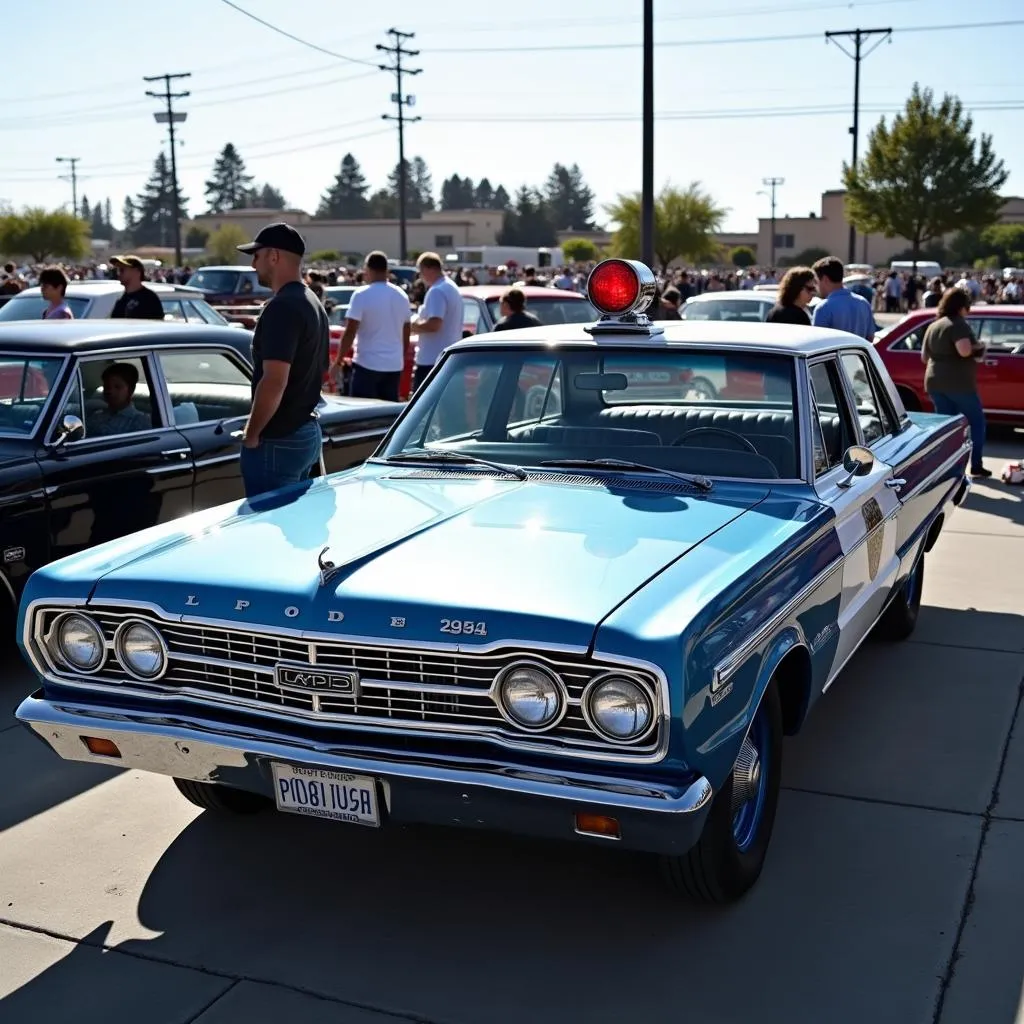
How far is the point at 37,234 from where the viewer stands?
71562 millimetres

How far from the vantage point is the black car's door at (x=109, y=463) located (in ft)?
19.0

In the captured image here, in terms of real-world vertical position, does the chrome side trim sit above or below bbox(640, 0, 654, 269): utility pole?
below

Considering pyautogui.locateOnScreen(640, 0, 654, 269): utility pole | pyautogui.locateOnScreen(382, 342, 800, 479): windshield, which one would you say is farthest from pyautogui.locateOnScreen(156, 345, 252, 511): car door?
pyautogui.locateOnScreen(640, 0, 654, 269): utility pole

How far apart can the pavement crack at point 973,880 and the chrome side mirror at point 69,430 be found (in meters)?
4.10

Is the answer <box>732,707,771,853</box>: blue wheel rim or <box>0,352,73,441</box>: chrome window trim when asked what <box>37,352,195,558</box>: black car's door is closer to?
<box>0,352,73,441</box>: chrome window trim

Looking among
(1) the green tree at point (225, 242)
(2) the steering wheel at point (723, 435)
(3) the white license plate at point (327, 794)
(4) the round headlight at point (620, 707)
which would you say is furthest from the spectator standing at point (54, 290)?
(1) the green tree at point (225, 242)

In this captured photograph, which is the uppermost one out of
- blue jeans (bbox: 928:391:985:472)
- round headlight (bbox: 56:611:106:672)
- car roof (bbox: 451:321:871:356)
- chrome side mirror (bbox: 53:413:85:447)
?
car roof (bbox: 451:321:871:356)

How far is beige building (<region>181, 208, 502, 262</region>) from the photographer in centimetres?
10175

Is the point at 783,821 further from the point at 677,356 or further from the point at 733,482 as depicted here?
the point at 677,356

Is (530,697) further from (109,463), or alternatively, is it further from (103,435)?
(103,435)

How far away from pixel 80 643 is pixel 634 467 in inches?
74.0

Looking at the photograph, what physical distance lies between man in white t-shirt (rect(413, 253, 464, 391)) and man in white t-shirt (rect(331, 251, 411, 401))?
50 centimetres

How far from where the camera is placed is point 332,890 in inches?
149

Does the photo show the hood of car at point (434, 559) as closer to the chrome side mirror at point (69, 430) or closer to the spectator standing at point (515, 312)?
the chrome side mirror at point (69, 430)
